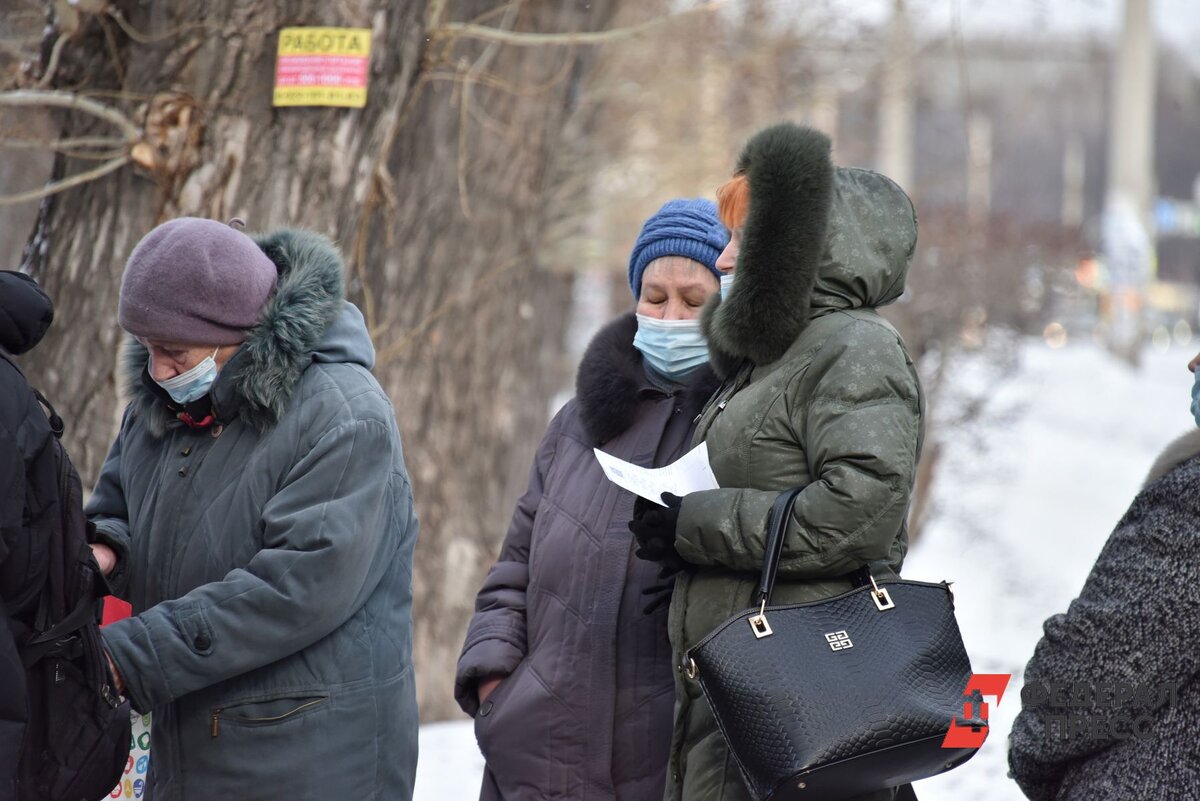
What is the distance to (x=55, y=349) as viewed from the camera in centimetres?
387

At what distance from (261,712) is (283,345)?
0.72 metres

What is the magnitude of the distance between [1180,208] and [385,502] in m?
33.5

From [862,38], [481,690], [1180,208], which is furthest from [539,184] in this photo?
[1180,208]

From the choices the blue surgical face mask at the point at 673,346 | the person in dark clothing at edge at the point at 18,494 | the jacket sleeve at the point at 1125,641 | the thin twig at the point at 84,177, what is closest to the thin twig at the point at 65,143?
the thin twig at the point at 84,177

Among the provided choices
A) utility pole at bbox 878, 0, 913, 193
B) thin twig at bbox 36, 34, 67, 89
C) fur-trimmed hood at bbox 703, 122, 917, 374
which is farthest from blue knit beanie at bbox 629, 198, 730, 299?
utility pole at bbox 878, 0, 913, 193

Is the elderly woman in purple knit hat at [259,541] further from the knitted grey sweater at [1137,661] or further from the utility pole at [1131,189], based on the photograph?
the utility pole at [1131,189]

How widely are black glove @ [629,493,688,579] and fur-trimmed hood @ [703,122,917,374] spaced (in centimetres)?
33

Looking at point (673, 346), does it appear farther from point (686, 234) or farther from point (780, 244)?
point (780, 244)

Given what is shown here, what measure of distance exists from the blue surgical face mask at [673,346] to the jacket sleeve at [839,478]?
54 cm

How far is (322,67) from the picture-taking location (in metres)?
3.69

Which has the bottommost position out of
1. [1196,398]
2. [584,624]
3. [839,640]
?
[584,624]

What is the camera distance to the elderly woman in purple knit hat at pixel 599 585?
281 centimetres

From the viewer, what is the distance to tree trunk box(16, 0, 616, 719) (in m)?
3.75

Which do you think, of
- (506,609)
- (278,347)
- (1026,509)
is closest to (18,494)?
(278,347)
